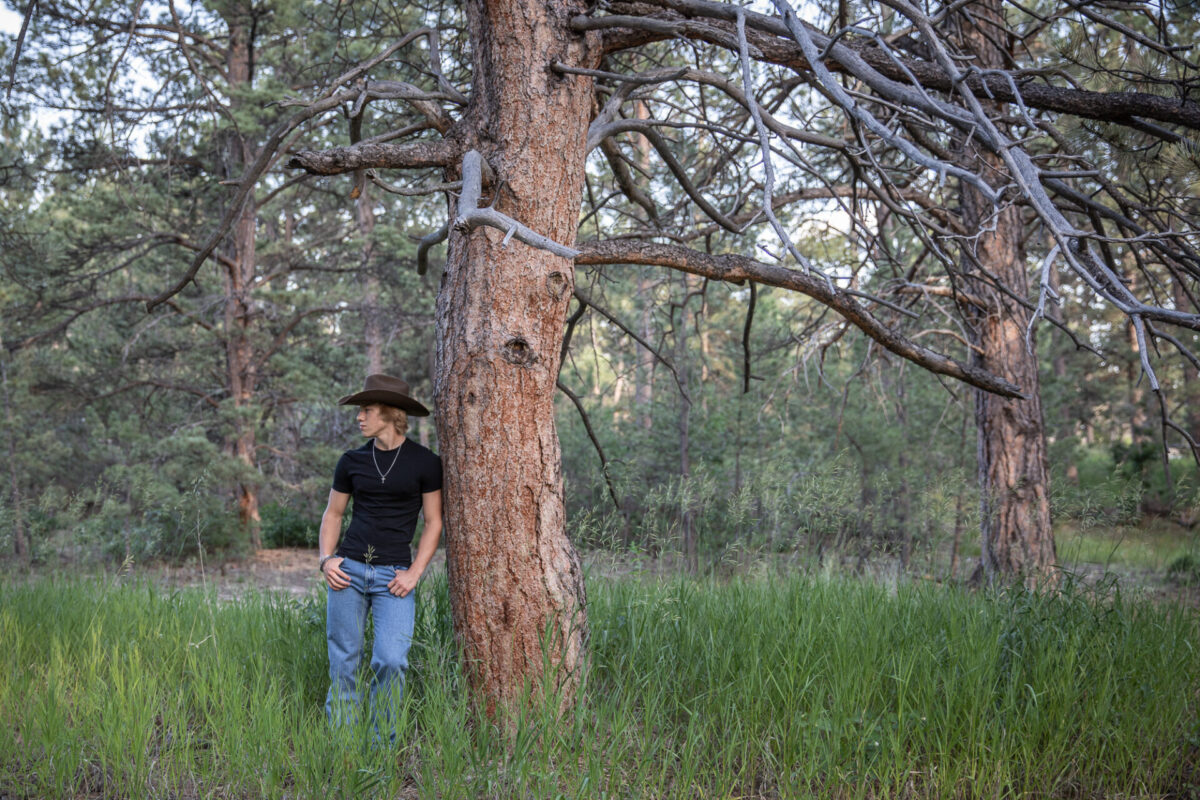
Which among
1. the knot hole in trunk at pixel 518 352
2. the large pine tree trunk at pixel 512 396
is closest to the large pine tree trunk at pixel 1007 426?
the large pine tree trunk at pixel 512 396

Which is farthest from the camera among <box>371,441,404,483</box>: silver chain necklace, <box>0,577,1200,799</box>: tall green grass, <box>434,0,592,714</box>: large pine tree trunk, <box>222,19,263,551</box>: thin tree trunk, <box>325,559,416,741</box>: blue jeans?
<box>222,19,263,551</box>: thin tree trunk

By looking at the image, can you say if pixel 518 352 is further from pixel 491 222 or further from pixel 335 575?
pixel 335 575

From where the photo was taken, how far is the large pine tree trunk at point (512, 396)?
10.2ft

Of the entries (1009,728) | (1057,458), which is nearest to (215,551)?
(1009,728)

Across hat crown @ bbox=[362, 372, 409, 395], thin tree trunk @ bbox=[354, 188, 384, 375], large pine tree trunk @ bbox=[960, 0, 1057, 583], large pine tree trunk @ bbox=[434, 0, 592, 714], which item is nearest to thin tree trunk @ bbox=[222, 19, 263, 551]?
thin tree trunk @ bbox=[354, 188, 384, 375]

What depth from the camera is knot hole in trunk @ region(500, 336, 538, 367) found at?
313cm

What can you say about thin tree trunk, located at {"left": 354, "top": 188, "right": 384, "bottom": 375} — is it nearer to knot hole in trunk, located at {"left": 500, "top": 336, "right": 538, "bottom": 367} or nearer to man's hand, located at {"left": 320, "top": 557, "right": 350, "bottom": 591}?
man's hand, located at {"left": 320, "top": 557, "right": 350, "bottom": 591}

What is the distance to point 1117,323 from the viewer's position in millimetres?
19453

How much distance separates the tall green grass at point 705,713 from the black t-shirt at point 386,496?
451mm

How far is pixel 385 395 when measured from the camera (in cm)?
387

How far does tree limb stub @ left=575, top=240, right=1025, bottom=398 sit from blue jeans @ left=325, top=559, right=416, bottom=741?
181 centimetres

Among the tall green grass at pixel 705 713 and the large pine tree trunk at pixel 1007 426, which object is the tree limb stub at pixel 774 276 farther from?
the large pine tree trunk at pixel 1007 426

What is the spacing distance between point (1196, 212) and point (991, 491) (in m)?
2.22

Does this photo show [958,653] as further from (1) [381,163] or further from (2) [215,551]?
(2) [215,551]
